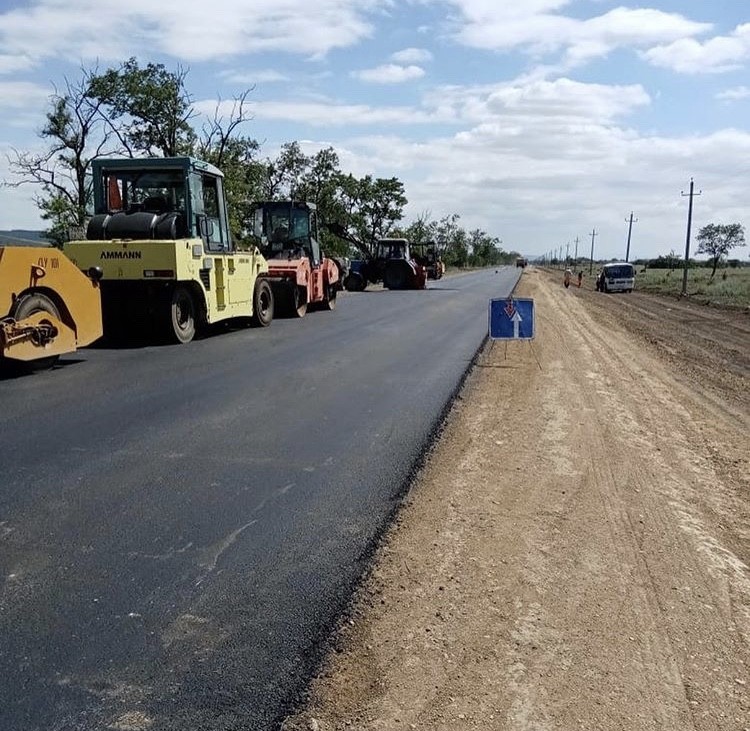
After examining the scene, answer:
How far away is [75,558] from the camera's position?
4219 mm

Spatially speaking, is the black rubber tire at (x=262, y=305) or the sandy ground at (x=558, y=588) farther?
the black rubber tire at (x=262, y=305)

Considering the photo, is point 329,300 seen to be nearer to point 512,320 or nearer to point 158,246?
point 158,246

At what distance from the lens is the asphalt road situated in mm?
3059

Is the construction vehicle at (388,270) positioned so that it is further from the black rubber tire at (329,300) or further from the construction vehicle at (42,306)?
the construction vehicle at (42,306)

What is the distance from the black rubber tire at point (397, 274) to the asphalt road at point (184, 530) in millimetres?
27118

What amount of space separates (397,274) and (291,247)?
55.6 ft

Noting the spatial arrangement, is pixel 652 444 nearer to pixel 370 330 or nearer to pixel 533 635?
pixel 533 635

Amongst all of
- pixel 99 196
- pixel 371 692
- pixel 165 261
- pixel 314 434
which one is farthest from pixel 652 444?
pixel 99 196

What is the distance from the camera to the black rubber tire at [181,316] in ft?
43.2

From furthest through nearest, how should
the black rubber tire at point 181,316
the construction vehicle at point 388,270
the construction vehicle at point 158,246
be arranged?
the construction vehicle at point 388,270 → the black rubber tire at point 181,316 → the construction vehicle at point 158,246

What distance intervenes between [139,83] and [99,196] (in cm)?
1982

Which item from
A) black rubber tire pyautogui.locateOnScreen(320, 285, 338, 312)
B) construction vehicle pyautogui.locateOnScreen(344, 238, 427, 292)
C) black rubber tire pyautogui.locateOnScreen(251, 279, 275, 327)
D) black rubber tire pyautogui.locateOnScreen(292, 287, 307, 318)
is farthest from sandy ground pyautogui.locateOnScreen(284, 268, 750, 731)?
construction vehicle pyautogui.locateOnScreen(344, 238, 427, 292)

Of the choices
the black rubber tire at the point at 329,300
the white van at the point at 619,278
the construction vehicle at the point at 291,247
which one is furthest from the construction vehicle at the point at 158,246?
the white van at the point at 619,278

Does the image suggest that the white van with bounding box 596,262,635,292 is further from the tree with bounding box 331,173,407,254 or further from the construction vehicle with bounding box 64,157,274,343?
the construction vehicle with bounding box 64,157,274,343
